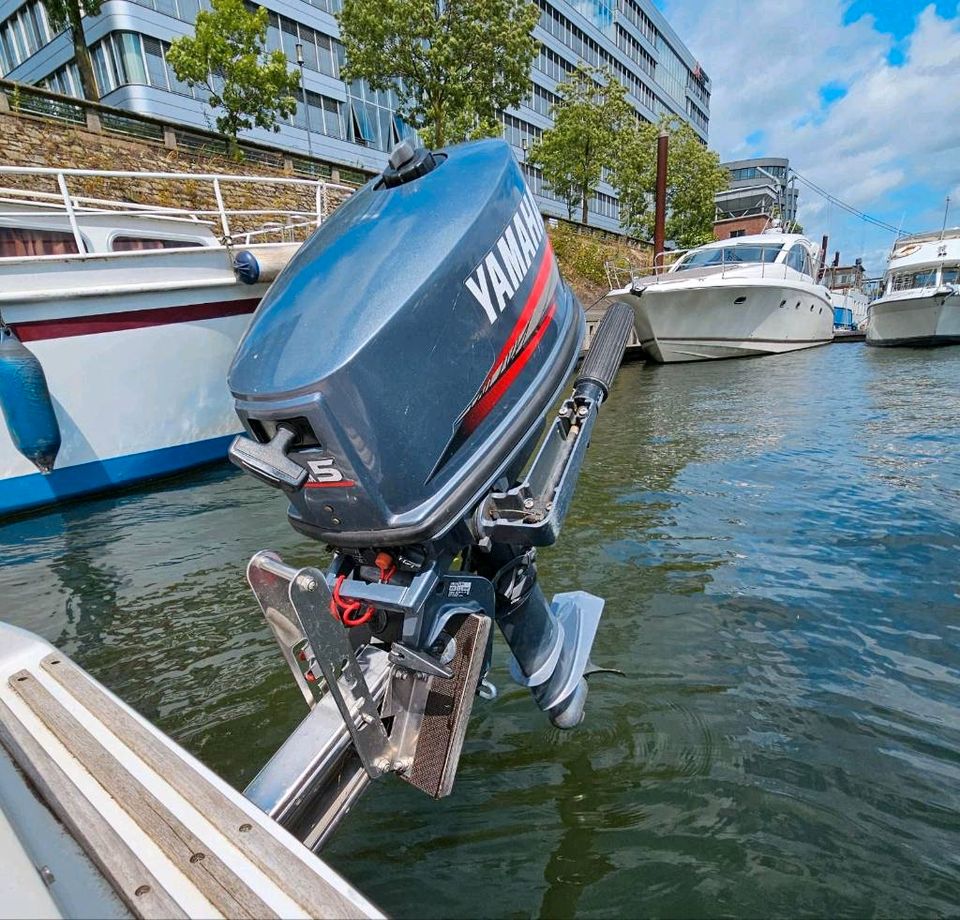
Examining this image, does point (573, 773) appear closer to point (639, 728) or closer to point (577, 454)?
point (639, 728)

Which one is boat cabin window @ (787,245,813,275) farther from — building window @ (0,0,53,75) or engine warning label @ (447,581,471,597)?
building window @ (0,0,53,75)

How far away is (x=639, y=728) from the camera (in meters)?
2.08

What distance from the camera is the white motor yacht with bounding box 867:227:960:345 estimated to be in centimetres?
1387

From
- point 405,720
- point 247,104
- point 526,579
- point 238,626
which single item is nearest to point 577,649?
point 526,579

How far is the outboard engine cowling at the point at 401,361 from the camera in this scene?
1.18 meters

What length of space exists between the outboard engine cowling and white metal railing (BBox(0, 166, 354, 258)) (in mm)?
4299

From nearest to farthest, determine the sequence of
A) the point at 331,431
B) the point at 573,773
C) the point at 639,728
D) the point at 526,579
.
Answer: the point at 331,431 → the point at 526,579 → the point at 573,773 → the point at 639,728

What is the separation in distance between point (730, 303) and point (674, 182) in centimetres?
2773

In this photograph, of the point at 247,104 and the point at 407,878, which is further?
the point at 247,104

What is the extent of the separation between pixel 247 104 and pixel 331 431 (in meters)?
21.0

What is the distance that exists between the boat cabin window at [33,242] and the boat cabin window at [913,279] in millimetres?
18417

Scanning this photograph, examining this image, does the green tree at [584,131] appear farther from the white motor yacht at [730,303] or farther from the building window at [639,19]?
the building window at [639,19]

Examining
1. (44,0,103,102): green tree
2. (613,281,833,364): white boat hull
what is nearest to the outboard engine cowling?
(613,281,833,364): white boat hull

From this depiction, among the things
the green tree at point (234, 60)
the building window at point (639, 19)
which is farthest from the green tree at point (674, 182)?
the green tree at point (234, 60)
